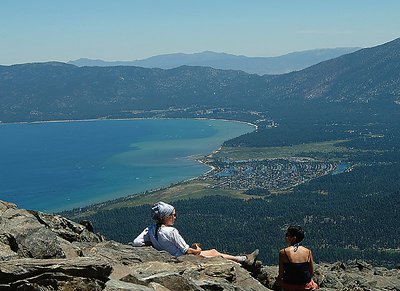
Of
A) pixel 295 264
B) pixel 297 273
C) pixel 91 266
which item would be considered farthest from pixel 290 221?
pixel 91 266

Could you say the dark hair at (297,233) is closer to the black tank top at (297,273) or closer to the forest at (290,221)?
the black tank top at (297,273)

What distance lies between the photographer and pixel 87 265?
11242 mm

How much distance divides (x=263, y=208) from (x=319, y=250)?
47.4 m

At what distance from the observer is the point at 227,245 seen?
127m

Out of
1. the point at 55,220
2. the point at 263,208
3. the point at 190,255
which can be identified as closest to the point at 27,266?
the point at 190,255

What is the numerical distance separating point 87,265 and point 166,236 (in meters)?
4.44

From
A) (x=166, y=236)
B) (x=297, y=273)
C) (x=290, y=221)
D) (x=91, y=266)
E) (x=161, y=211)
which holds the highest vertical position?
(x=161, y=211)

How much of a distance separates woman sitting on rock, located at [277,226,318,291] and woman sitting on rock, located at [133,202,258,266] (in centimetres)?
250

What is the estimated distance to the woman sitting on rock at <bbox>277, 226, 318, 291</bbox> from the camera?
14109 millimetres

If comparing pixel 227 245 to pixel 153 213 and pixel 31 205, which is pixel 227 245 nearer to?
pixel 31 205

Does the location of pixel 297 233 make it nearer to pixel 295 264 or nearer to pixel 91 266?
pixel 295 264

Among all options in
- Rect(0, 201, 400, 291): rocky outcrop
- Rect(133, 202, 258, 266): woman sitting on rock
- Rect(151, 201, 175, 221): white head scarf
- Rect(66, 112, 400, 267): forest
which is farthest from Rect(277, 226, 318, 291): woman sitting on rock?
Rect(66, 112, 400, 267): forest

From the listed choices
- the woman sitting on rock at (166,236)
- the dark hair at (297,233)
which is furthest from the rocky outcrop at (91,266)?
the dark hair at (297,233)

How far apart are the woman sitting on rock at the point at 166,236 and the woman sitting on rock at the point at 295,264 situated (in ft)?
8.21
